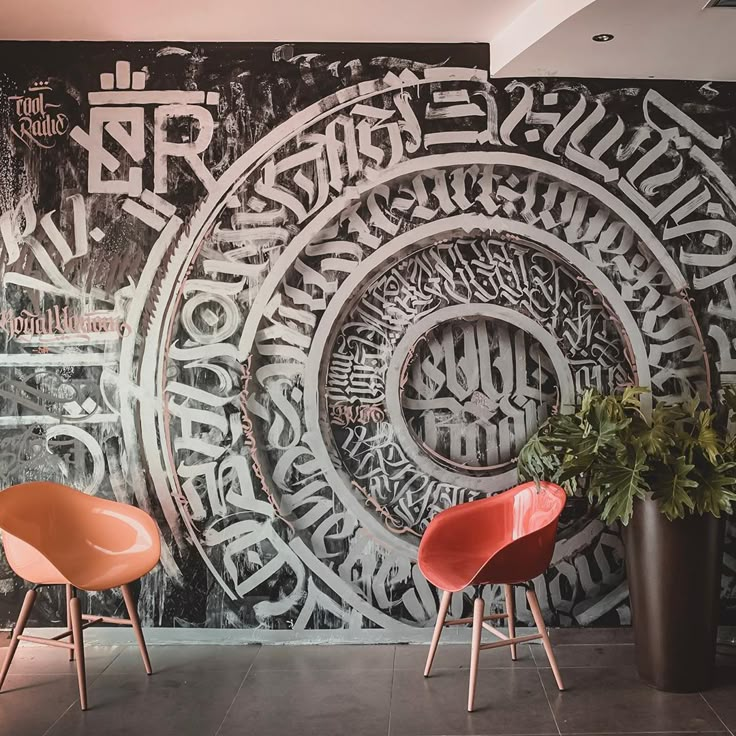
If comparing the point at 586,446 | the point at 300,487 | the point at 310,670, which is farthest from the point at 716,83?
the point at 310,670

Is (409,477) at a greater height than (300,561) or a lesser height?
greater

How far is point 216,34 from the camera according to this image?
4039 millimetres

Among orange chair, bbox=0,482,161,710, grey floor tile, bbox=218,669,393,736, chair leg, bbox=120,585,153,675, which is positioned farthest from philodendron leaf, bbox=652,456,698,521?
chair leg, bbox=120,585,153,675

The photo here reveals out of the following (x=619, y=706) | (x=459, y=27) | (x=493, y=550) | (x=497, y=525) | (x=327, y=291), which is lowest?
(x=619, y=706)

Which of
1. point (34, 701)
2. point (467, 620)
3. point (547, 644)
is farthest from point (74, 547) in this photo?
point (547, 644)

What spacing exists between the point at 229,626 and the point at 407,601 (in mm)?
883

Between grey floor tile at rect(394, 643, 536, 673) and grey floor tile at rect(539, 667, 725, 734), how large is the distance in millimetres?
186

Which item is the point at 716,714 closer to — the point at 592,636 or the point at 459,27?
the point at 592,636

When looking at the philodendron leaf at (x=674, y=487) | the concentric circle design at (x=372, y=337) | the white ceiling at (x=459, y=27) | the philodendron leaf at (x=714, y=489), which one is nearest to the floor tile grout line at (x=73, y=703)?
the concentric circle design at (x=372, y=337)

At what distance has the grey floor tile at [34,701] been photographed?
126 inches

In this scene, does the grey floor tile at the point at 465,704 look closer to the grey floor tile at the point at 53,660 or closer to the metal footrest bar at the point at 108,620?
the metal footrest bar at the point at 108,620

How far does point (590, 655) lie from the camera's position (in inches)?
153

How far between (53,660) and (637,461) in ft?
9.09

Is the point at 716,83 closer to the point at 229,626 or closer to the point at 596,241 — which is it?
the point at 596,241
